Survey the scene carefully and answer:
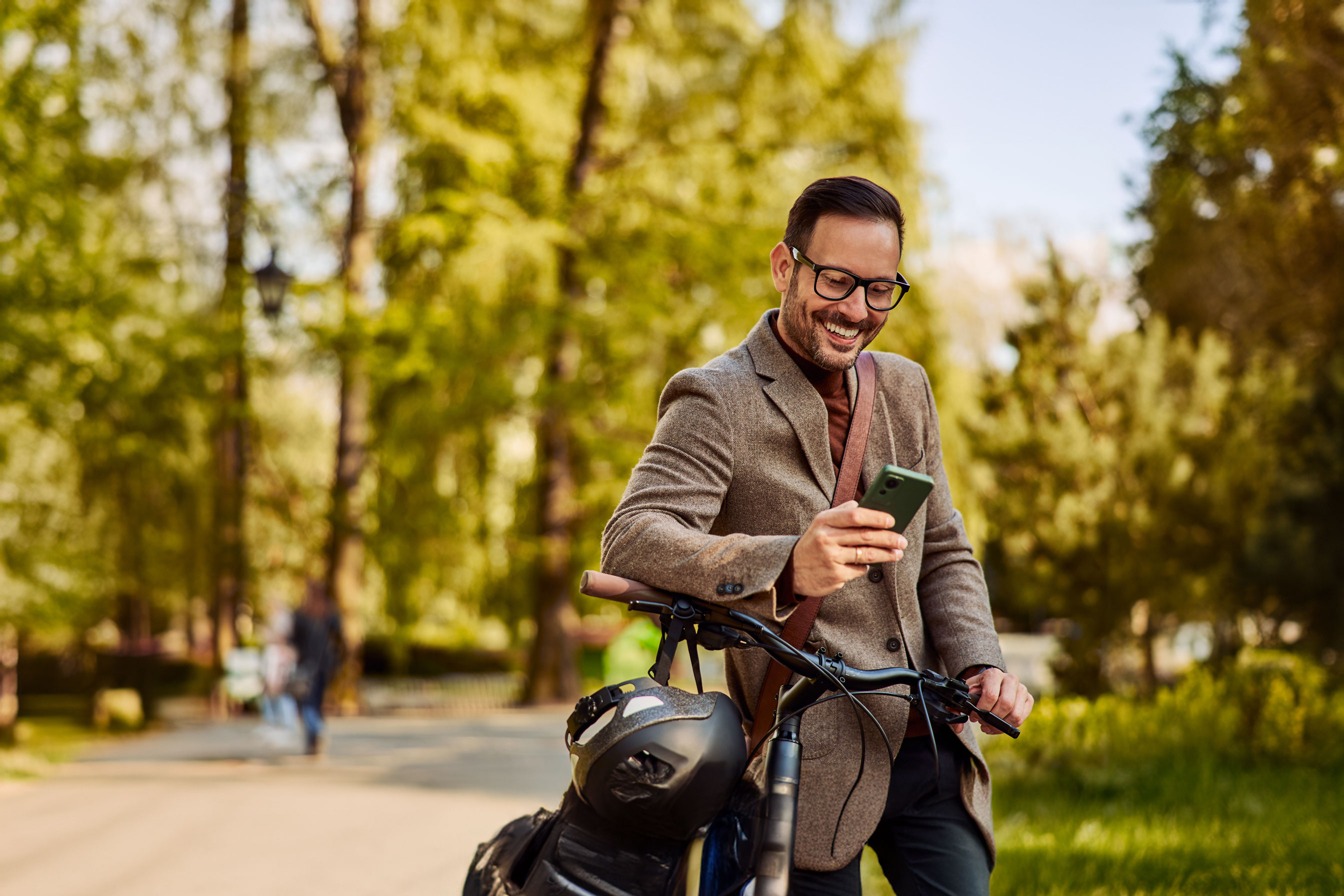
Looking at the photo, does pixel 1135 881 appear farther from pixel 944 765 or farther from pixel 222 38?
pixel 222 38

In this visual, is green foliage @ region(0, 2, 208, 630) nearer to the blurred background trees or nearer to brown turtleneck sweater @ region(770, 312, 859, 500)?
the blurred background trees

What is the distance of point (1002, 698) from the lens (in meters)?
2.10

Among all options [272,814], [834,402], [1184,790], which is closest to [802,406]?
[834,402]

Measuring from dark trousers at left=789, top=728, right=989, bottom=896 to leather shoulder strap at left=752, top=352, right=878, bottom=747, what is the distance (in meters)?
0.31

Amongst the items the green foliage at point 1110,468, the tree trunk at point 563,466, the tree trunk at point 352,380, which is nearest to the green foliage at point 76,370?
the tree trunk at point 352,380

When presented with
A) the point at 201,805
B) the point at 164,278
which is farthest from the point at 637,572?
the point at 164,278

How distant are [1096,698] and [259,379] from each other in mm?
14802

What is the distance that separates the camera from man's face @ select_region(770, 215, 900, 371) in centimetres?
207

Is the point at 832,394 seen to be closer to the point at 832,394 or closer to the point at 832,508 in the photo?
the point at 832,394

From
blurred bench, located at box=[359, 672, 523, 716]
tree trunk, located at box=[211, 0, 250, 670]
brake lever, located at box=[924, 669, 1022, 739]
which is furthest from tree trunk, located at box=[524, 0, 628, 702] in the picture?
brake lever, located at box=[924, 669, 1022, 739]

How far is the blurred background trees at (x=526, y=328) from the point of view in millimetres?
11984

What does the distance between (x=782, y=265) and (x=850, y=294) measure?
16 centimetres

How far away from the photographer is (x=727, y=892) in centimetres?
186

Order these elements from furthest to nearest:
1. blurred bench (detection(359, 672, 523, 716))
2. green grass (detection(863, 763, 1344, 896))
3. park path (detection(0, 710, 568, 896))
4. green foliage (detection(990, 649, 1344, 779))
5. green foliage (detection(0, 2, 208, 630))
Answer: blurred bench (detection(359, 672, 523, 716)), green foliage (detection(0, 2, 208, 630)), green foliage (detection(990, 649, 1344, 779)), park path (detection(0, 710, 568, 896)), green grass (detection(863, 763, 1344, 896))
